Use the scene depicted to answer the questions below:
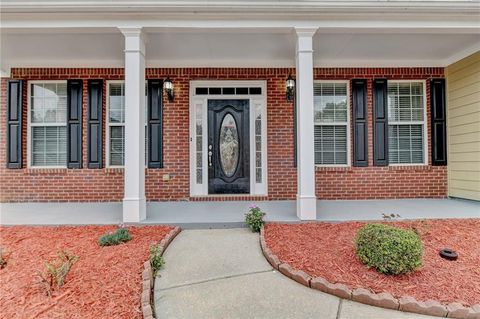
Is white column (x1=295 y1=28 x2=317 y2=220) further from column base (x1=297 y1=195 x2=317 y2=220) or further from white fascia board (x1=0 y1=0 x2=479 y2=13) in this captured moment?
white fascia board (x1=0 y1=0 x2=479 y2=13)

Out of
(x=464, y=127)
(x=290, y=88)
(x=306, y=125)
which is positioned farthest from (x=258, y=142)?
(x=464, y=127)

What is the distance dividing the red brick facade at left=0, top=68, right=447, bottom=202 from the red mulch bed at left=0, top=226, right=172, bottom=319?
1.87 m

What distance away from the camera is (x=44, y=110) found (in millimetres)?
5402

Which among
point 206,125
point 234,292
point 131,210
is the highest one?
point 206,125

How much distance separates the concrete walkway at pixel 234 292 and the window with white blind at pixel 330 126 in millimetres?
3196

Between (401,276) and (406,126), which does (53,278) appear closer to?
(401,276)

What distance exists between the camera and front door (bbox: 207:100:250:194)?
5336mm

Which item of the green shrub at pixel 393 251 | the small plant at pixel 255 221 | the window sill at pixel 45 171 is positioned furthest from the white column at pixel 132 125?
the green shrub at pixel 393 251

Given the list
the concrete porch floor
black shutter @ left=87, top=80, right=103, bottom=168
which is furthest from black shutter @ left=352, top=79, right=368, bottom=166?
black shutter @ left=87, top=80, right=103, bottom=168

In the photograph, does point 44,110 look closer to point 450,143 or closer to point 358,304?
point 358,304

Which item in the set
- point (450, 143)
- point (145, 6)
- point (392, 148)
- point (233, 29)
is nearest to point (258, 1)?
point (233, 29)

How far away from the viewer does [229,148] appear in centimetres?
536

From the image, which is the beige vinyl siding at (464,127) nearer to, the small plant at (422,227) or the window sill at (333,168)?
the window sill at (333,168)

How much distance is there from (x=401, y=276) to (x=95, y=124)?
553 centimetres
